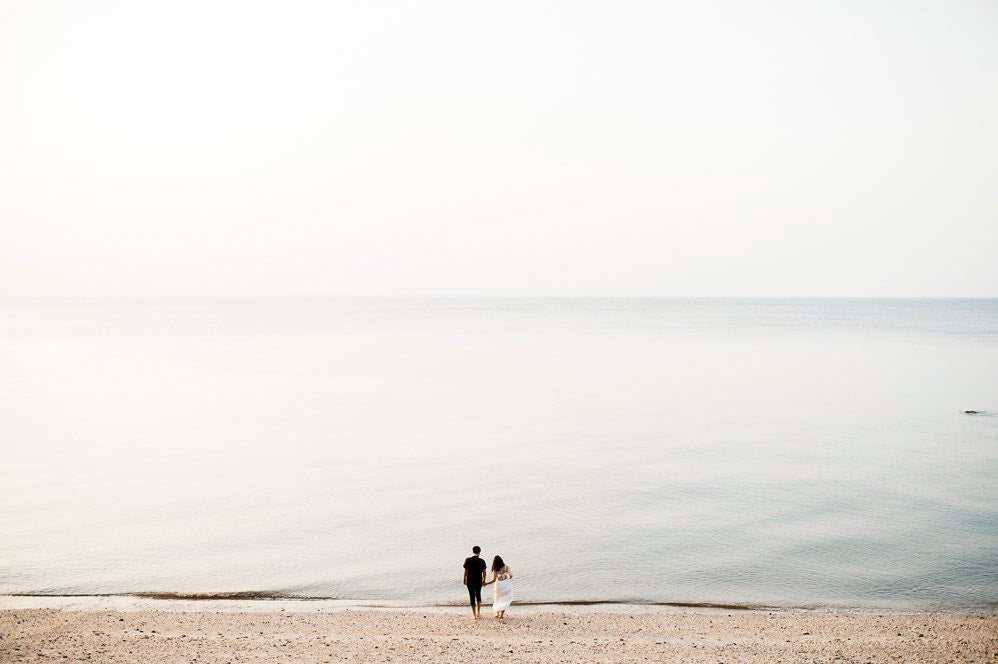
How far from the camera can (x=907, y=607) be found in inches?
672

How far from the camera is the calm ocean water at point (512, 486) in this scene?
61.9ft

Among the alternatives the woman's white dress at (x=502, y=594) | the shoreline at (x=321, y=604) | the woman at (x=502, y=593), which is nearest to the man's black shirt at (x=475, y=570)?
the woman at (x=502, y=593)

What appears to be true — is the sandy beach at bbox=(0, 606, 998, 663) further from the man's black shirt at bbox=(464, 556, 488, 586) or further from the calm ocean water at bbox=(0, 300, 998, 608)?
the calm ocean water at bbox=(0, 300, 998, 608)

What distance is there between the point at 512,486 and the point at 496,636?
42.0ft

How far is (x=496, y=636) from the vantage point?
1445cm

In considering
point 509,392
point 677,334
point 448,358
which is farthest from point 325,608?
point 677,334

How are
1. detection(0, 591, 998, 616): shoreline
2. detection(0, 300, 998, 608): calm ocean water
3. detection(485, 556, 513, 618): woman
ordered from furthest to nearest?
detection(0, 300, 998, 608): calm ocean water
detection(0, 591, 998, 616): shoreline
detection(485, 556, 513, 618): woman

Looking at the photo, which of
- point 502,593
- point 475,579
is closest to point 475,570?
point 475,579

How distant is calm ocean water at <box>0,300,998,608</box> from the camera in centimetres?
1888

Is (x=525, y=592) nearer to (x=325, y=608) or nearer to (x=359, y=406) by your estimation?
(x=325, y=608)

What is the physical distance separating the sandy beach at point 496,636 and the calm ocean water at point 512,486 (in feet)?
5.38

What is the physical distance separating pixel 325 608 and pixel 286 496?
32.8ft

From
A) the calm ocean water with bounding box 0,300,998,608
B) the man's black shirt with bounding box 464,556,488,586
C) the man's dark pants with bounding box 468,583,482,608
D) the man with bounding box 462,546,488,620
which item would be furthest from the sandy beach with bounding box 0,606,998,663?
the calm ocean water with bounding box 0,300,998,608

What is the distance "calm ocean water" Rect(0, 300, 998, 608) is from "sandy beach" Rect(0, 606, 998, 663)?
64.6 inches
